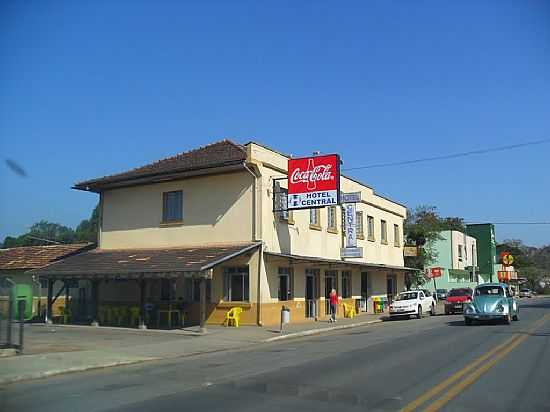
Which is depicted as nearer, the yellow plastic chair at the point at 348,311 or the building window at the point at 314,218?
the building window at the point at 314,218

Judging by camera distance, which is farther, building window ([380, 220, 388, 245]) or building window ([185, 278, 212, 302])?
building window ([380, 220, 388, 245])

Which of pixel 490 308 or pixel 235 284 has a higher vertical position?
pixel 235 284

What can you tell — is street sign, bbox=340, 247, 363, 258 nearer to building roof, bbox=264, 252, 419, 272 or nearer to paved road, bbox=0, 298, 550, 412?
building roof, bbox=264, 252, 419, 272

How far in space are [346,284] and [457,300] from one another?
702 cm

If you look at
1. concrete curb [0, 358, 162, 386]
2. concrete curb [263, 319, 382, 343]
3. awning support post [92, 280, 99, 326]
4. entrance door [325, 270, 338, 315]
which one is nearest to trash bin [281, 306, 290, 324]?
concrete curb [263, 319, 382, 343]

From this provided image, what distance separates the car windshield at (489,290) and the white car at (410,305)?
6.19 metres

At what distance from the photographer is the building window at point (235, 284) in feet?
90.8

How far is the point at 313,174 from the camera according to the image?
2777 cm

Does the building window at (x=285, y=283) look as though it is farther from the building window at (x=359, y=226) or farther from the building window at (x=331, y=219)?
the building window at (x=359, y=226)

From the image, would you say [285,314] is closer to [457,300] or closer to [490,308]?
[490,308]

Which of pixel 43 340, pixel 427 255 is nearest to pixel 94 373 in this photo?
pixel 43 340

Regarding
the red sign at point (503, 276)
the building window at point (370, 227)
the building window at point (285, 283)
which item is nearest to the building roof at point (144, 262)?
the building window at point (285, 283)

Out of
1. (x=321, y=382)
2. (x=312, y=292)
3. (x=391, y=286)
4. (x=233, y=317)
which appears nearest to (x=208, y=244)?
(x=233, y=317)

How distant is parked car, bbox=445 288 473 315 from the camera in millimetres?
37031
